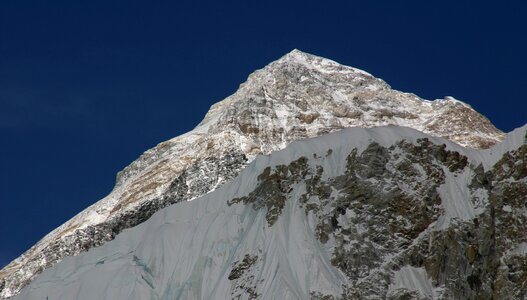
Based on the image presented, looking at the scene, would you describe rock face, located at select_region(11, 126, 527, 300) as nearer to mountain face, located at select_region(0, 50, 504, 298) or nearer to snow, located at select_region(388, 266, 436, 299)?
snow, located at select_region(388, 266, 436, 299)

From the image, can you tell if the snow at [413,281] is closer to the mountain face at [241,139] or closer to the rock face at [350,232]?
the rock face at [350,232]

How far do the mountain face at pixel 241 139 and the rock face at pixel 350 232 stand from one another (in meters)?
46.6

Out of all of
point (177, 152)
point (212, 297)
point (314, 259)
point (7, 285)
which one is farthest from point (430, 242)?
point (177, 152)

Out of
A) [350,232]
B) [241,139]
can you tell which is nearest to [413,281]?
[350,232]

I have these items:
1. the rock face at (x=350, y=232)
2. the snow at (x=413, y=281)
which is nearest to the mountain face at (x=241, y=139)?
the rock face at (x=350, y=232)

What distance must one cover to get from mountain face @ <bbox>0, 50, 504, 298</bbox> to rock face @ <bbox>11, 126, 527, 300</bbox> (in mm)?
46588

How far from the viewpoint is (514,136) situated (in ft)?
307

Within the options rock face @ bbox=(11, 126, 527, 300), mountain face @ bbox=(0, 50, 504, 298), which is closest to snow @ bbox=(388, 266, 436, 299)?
rock face @ bbox=(11, 126, 527, 300)

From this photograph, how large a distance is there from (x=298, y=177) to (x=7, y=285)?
72255mm

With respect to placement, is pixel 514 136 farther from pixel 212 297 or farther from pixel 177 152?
pixel 177 152

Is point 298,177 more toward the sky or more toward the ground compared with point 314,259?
more toward the sky

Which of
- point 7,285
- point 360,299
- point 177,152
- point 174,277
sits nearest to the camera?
point 360,299

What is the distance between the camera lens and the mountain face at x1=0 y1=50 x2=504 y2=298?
158m

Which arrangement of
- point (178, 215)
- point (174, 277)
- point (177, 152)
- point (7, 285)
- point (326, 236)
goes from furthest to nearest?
point (177, 152) < point (7, 285) < point (178, 215) < point (174, 277) < point (326, 236)
